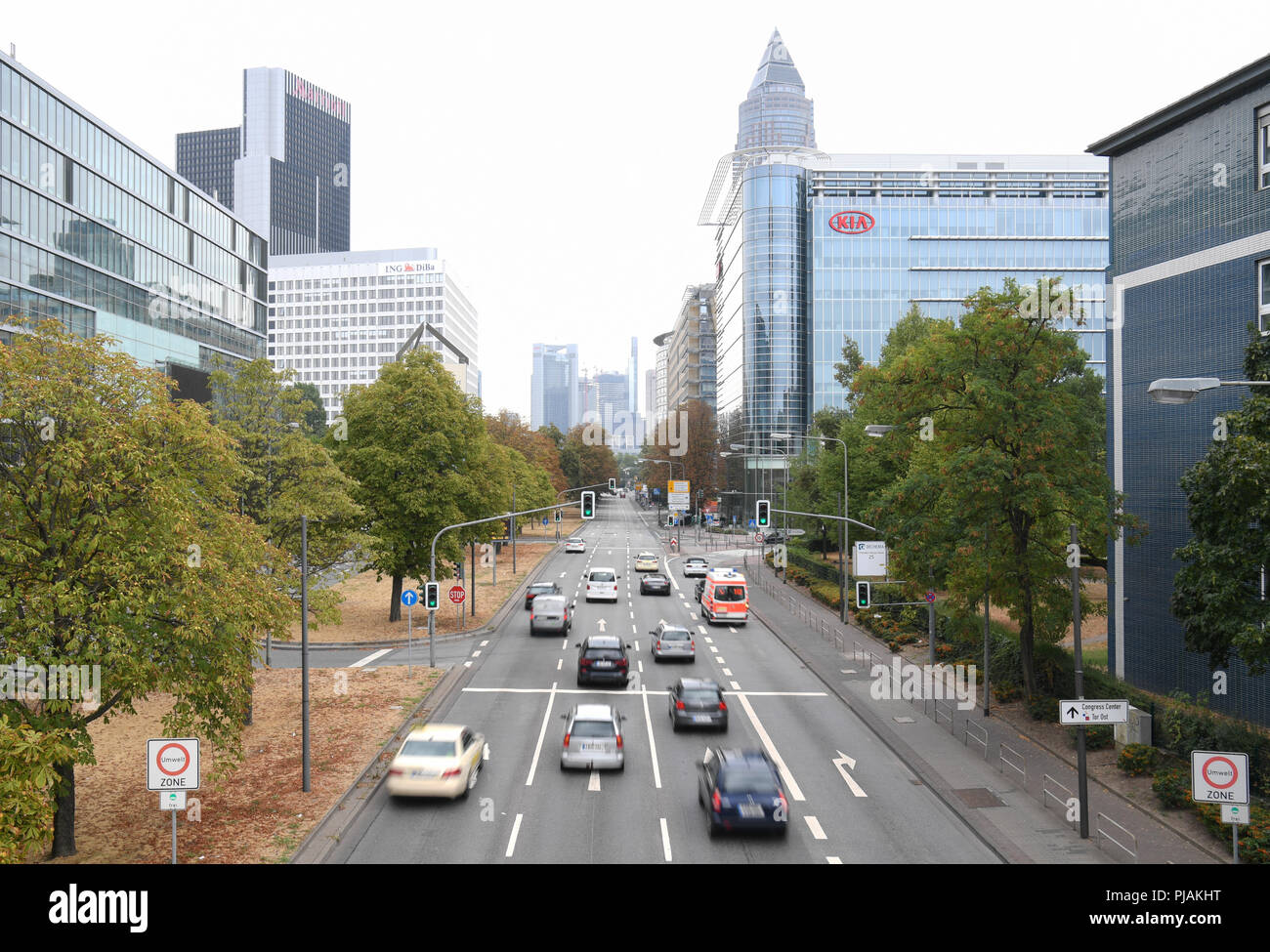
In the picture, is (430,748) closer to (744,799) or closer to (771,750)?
(744,799)

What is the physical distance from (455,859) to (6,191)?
54.6 metres

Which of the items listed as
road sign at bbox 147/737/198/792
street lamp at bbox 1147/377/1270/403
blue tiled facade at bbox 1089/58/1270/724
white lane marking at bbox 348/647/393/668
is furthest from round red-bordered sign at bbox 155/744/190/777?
blue tiled facade at bbox 1089/58/1270/724

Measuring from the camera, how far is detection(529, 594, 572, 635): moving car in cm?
3619

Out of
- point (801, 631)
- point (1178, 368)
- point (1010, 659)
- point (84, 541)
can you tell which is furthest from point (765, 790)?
point (801, 631)

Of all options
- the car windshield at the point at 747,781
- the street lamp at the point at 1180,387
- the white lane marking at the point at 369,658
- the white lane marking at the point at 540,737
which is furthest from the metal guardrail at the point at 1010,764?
the white lane marking at the point at 369,658

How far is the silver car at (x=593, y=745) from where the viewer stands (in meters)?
18.4

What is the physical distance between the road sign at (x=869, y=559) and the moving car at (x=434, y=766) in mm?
21253

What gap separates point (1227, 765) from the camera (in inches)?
484

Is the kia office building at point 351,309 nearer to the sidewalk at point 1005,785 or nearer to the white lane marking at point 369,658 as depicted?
the white lane marking at point 369,658

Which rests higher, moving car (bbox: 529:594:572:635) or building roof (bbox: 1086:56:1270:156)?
building roof (bbox: 1086:56:1270:156)

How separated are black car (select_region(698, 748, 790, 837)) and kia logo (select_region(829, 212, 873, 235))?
301 feet

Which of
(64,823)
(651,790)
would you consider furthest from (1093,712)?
(64,823)

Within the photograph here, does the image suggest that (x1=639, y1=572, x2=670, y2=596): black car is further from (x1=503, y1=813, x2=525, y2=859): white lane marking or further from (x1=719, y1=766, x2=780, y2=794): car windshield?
(x1=719, y1=766, x2=780, y2=794): car windshield

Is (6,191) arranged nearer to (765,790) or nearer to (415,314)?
(765,790)
